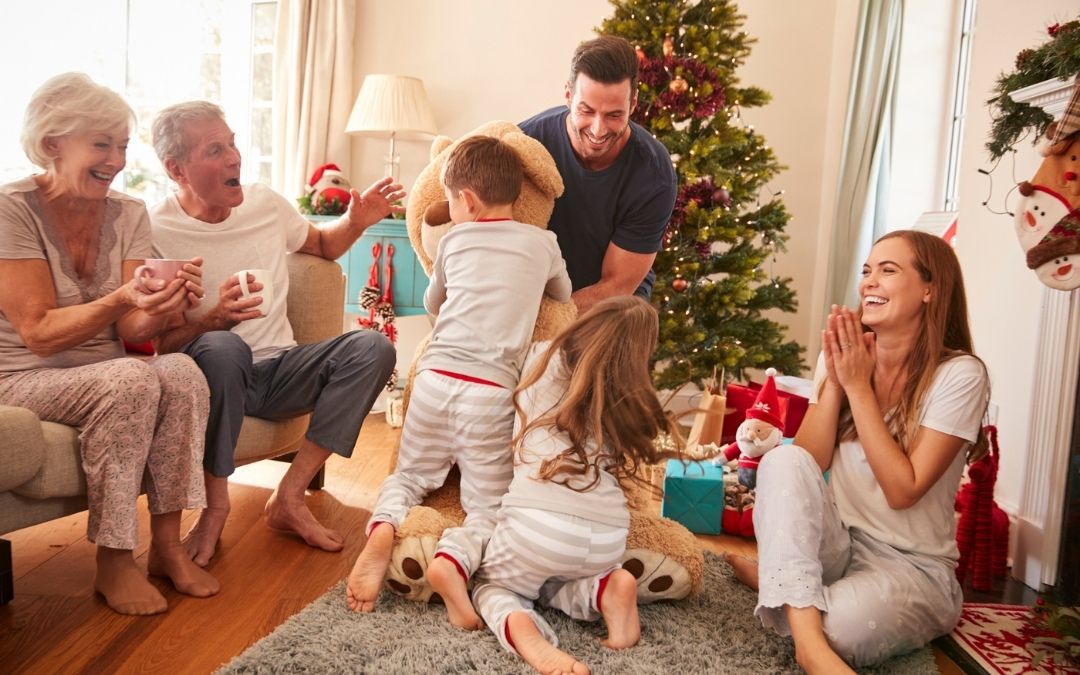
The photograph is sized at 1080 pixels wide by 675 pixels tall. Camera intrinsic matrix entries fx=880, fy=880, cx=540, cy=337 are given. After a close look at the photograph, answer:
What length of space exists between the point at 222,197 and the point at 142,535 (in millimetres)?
866

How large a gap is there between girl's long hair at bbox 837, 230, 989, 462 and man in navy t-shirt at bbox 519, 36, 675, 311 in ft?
2.26

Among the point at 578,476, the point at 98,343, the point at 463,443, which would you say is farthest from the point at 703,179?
the point at 98,343

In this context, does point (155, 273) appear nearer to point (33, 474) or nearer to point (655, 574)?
point (33, 474)

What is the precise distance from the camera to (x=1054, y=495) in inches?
82.9

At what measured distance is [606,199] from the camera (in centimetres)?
226

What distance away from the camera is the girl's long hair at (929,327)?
1734 millimetres

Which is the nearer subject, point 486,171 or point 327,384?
point 486,171

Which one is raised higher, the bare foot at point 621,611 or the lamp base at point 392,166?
the lamp base at point 392,166

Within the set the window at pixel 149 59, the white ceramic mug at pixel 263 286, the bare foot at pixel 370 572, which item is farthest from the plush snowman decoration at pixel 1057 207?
the window at pixel 149 59

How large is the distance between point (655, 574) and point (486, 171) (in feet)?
3.08

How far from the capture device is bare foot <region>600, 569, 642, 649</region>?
1.65 metres

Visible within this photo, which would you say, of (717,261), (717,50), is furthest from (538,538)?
(717,50)

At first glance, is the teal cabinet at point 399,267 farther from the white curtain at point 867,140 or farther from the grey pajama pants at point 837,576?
the grey pajama pants at point 837,576

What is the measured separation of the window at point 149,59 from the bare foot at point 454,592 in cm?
299
